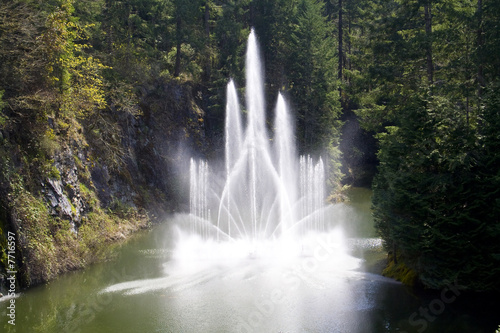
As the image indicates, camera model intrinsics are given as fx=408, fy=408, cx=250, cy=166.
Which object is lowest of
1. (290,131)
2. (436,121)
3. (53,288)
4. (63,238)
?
(53,288)

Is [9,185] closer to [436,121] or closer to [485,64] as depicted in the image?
[436,121]

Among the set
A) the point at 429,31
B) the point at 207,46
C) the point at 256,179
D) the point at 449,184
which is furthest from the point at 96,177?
the point at 429,31

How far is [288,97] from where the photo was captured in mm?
32156

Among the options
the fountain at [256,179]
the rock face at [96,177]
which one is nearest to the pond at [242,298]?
the rock face at [96,177]

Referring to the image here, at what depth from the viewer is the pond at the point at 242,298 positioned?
11008mm

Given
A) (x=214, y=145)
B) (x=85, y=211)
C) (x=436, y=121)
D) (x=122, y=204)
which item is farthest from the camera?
(x=214, y=145)

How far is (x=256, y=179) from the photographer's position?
89.1ft

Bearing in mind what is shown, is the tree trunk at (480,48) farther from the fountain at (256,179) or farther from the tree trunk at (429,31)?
the fountain at (256,179)

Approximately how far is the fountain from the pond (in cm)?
578

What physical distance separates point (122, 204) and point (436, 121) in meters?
16.0

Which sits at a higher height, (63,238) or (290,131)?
(290,131)

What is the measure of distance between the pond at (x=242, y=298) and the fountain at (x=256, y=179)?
5775 millimetres

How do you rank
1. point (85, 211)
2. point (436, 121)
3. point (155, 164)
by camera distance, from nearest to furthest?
point (436, 121) < point (85, 211) < point (155, 164)

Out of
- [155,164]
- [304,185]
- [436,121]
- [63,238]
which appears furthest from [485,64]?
[155,164]
